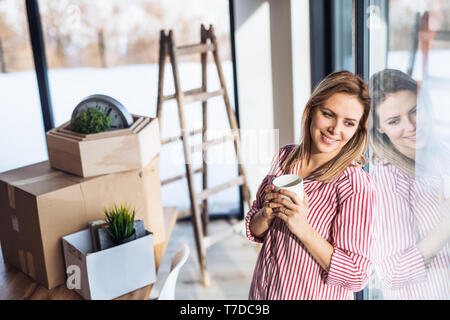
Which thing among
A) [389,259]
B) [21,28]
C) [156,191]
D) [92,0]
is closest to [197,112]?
[92,0]

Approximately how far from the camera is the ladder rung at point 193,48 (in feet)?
7.55

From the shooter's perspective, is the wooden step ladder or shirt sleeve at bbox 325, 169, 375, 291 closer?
shirt sleeve at bbox 325, 169, 375, 291

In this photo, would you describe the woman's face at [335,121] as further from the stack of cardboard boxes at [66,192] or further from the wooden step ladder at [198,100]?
the wooden step ladder at [198,100]

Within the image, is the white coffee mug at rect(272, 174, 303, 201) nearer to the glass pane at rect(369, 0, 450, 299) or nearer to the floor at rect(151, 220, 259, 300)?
the glass pane at rect(369, 0, 450, 299)

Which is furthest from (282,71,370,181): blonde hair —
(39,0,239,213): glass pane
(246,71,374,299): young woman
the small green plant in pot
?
(39,0,239,213): glass pane

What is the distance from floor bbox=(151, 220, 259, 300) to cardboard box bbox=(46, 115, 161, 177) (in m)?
1.08

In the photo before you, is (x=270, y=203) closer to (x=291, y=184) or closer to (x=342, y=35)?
(x=291, y=184)

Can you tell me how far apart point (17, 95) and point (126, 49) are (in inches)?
30.1

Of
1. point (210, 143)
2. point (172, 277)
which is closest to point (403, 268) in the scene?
point (172, 277)

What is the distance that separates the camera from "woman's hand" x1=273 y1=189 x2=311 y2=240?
87cm

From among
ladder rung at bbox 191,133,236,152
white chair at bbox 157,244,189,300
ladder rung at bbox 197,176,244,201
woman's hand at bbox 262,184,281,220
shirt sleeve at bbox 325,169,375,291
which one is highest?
woman's hand at bbox 262,184,281,220

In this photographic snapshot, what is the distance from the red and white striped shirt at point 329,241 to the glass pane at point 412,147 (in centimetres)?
13

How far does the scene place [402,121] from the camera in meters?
0.98

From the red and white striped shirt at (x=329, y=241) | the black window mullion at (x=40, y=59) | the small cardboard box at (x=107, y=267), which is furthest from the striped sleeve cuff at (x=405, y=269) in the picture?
the black window mullion at (x=40, y=59)
